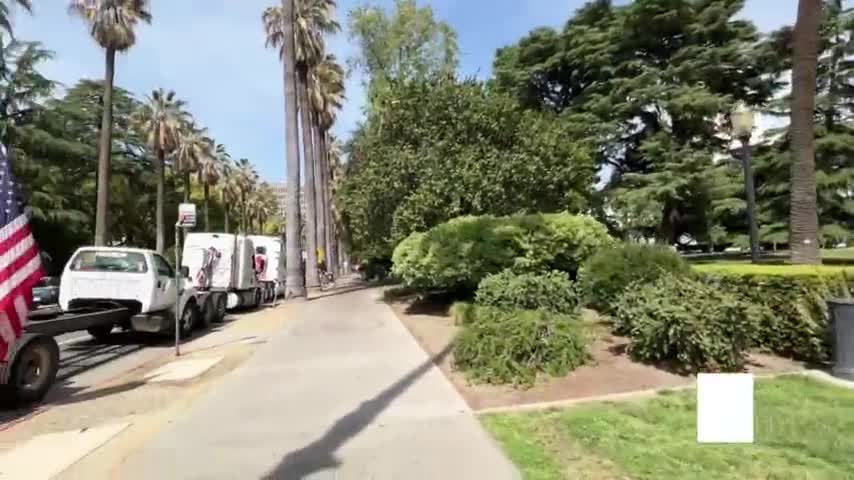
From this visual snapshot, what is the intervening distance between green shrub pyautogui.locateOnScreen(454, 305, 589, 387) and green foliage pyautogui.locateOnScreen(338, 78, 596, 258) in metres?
11.0

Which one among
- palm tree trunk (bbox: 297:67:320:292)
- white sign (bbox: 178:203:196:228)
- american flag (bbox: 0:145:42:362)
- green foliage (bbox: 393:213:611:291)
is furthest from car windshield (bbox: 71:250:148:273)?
palm tree trunk (bbox: 297:67:320:292)

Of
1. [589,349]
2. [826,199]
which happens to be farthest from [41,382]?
[826,199]

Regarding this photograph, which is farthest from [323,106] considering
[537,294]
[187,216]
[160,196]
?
[537,294]

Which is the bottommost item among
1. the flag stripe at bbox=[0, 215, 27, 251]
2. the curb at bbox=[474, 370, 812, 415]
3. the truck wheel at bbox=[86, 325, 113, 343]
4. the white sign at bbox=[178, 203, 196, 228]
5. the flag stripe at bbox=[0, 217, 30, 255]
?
the truck wheel at bbox=[86, 325, 113, 343]

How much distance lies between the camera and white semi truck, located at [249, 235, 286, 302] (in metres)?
27.4

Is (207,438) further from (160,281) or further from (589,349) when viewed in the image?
(160,281)

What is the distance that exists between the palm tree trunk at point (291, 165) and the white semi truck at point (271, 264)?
795 millimetres

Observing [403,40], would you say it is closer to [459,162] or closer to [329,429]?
[459,162]

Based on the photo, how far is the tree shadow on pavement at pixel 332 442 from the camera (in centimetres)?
525

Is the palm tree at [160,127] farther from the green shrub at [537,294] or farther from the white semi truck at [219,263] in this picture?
the green shrub at [537,294]

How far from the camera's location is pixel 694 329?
8.20m

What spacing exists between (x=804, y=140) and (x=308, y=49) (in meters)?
29.1

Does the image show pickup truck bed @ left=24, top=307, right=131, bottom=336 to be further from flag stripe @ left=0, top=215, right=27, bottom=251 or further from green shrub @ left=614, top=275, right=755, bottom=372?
green shrub @ left=614, top=275, right=755, bottom=372

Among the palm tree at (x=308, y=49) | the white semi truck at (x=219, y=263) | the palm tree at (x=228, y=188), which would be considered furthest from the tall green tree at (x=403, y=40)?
the palm tree at (x=228, y=188)
